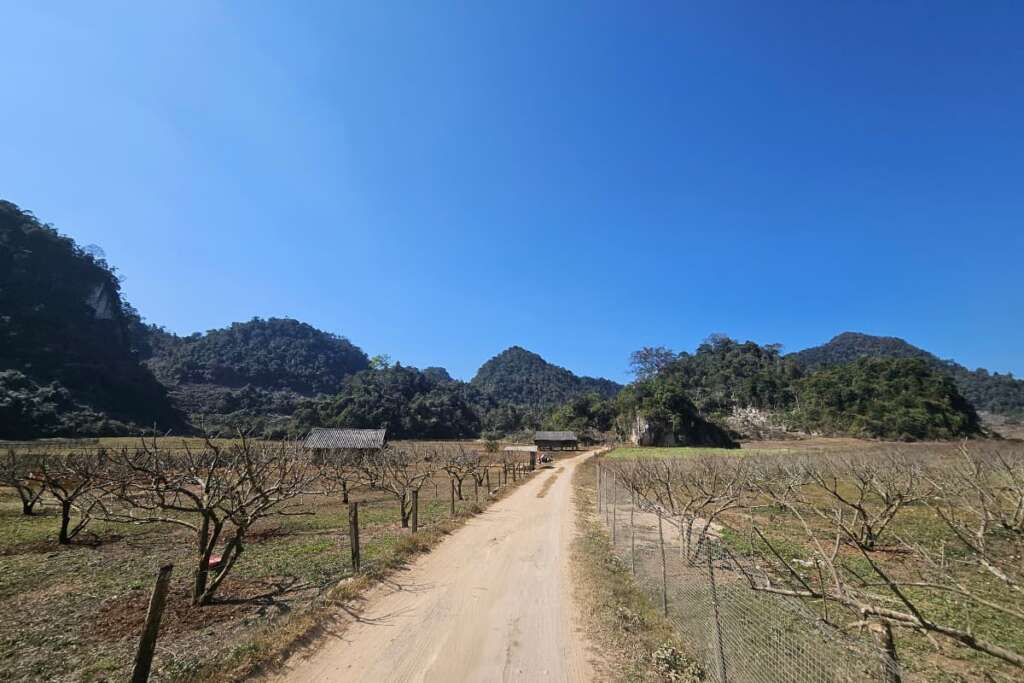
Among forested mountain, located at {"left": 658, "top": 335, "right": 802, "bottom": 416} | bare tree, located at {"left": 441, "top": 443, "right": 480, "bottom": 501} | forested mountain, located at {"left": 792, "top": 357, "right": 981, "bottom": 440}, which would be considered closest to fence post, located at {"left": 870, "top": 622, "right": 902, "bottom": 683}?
bare tree, located at {"left": 441, "top": 443, "right": 480, "bottom": 501}

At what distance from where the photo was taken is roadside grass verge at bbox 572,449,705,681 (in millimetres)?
6648

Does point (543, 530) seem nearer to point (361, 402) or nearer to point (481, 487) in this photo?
point (481, 487)

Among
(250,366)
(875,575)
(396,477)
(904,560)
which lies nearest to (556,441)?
(396,477)

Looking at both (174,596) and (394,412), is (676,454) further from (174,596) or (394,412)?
(394,412)

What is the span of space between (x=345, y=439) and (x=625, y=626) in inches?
2058

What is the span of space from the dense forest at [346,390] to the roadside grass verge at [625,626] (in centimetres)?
4704

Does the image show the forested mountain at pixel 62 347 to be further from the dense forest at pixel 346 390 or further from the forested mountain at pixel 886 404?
the forested mountain at pixel 886 404

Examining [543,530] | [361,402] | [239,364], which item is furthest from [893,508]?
[239,364]

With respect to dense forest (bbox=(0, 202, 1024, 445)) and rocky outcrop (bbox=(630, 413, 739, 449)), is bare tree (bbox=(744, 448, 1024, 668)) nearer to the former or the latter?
rocky outcrop (bbox=(630, 413, 739, 449))

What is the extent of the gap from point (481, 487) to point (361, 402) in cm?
7795

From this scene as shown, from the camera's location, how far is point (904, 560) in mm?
13930

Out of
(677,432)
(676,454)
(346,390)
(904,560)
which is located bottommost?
(904,560)

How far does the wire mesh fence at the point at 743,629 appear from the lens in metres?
4.03

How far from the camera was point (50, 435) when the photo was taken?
61.6 m
